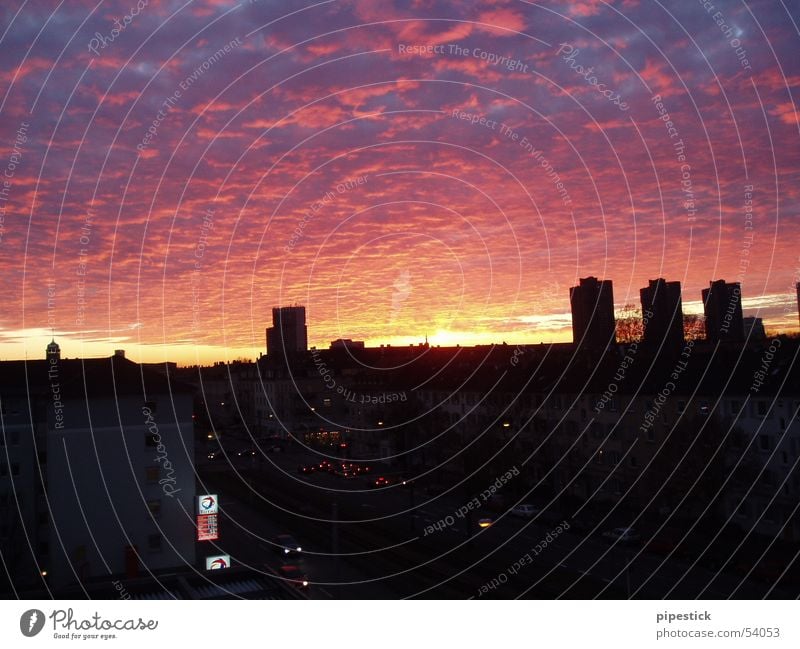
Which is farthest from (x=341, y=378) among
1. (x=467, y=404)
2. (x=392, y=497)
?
(x=392, y=497)

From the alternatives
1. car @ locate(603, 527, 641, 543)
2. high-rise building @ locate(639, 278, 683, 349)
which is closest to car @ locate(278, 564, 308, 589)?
car @ locate(603, 527, 641, 543)

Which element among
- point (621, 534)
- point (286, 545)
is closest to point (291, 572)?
point (286, 545)

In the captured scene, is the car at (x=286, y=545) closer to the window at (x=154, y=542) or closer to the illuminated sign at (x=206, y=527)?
the illuminated sign at (x=206, y=527)

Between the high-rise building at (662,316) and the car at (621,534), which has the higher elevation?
the high-rise building at (662,316)

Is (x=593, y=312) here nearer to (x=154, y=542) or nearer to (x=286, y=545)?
(x=286, y=545)

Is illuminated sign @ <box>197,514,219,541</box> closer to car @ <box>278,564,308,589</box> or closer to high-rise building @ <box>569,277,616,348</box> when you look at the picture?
car @ <box>278,564,308,589</box>

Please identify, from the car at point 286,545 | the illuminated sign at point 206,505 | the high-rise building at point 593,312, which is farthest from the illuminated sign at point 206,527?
the high-rise building at point 593,312
